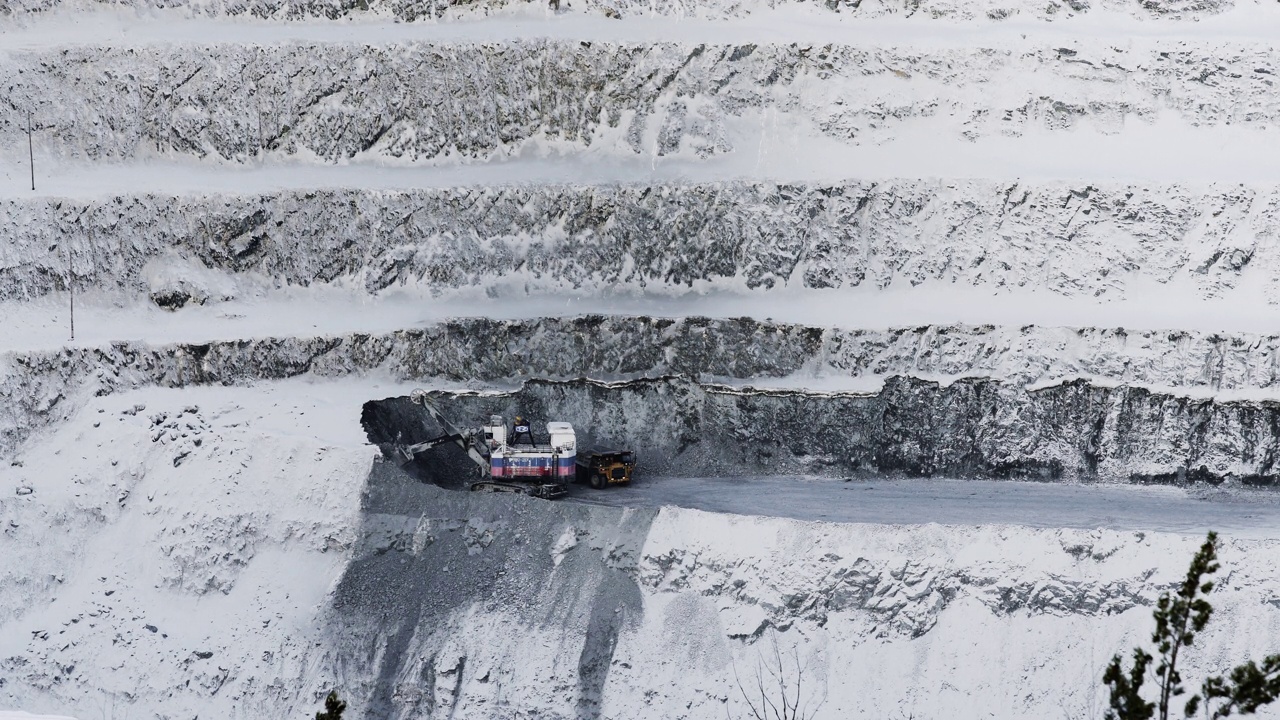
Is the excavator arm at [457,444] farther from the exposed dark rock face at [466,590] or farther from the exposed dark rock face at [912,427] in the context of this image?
the exposed dark rock face at [466,590]

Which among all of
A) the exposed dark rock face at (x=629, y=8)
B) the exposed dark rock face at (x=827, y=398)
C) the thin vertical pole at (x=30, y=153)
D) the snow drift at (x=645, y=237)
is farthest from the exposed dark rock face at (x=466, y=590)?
the exposed dark rock face at (x=629, y=8)

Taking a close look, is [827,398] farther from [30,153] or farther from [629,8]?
[30,153]

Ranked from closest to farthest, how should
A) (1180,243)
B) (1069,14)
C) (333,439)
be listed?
(333,439) → (1180,243) → (1069,14)

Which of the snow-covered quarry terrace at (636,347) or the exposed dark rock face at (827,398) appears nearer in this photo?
the snow-covered quarry terrace at (636,347)

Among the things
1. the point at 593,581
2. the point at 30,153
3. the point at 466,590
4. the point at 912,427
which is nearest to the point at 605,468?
the point at 593,581

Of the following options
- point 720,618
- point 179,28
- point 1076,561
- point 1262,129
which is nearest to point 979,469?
point 1076,561

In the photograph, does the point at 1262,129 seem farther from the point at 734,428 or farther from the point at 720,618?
the point at 720,618

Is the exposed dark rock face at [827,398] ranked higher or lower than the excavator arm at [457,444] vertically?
higher
